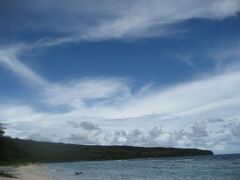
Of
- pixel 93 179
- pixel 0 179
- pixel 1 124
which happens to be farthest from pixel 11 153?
pixel 0 179

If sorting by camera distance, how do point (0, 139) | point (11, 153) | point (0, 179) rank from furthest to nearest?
1. point (11, 153)
2. point (0, 139)
3. point (0, 179)

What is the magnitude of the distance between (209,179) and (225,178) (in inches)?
116

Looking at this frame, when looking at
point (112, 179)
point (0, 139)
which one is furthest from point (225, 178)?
point (0, 139)

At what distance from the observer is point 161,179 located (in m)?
67.5

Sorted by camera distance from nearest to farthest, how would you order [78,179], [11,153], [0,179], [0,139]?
[0,179]
[78,179]
[0,139]
[11,153]

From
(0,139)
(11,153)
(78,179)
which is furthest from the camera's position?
(11,153)

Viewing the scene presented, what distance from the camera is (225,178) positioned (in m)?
67.4

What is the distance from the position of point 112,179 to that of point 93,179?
10.1ft

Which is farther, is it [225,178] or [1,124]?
[1,124]

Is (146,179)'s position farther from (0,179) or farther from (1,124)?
(1,124)

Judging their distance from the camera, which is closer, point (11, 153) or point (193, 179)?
point (193, 179)

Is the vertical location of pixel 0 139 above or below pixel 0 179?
above

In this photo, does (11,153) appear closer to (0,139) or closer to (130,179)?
(0,139)

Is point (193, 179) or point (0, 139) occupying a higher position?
point (0, 139)
